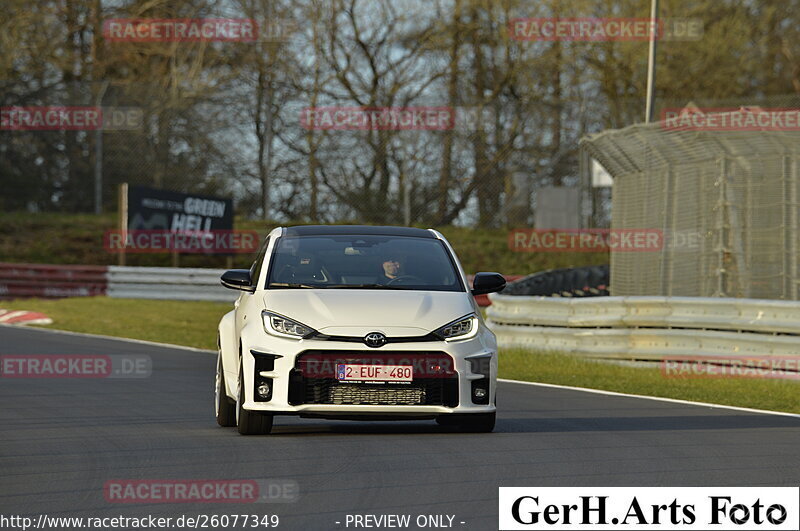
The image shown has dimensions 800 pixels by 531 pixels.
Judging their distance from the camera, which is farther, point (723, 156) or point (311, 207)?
point (311, 207)

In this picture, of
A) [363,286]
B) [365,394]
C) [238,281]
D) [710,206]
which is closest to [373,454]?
[365,394]

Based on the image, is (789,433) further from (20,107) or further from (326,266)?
(20,107)

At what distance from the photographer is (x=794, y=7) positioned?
165 ft

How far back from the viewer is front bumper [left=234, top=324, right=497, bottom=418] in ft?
34.0

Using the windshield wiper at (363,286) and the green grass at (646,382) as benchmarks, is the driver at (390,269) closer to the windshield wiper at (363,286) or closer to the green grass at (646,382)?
the windshield wiper at (363,286)

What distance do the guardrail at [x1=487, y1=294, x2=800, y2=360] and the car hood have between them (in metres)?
6.19

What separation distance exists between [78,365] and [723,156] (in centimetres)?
807

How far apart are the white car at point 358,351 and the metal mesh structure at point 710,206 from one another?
789 cm

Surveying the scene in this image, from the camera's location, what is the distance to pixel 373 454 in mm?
9734

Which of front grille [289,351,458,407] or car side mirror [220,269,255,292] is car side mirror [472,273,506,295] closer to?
front grille [289,351,458,407]

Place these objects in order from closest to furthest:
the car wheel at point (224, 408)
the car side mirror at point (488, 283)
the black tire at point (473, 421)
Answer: the black tire at point (473, 421) → the car side mirror at point (488, 283) → the car wheel at point (224, 408)

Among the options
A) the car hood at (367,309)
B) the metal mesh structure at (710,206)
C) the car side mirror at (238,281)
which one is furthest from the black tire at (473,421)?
the metal mesh structure at (710,206)

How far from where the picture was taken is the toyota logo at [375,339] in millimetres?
10359

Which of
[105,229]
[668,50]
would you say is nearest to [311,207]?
[105,229]
